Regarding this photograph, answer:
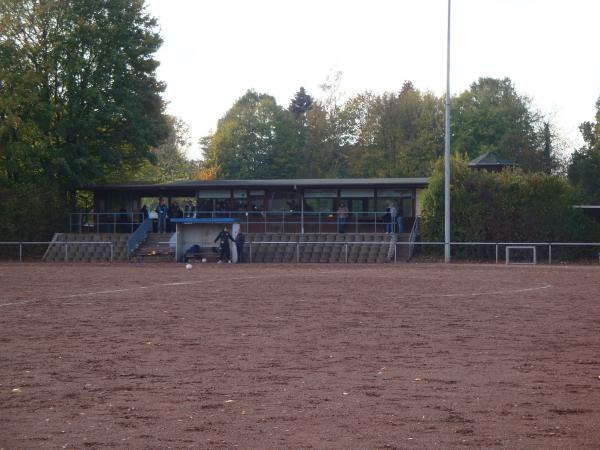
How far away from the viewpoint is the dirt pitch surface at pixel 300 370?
878cm

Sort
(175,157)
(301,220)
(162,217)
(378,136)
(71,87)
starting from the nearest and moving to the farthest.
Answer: (301,220) → (162,217) → (71,87) → (378,136) → (175,157)

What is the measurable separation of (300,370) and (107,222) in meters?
46.0

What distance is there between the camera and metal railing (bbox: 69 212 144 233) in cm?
5597

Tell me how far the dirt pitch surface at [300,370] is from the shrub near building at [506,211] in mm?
23558

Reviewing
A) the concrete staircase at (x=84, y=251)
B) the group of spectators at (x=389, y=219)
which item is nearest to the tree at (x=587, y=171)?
the group of spectators at (x=389, y=219)

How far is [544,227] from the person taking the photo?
4866cm

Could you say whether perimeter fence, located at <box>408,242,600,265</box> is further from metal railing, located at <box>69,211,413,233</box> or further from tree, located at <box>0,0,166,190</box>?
tree, located at <box>0,0,166,190</box>

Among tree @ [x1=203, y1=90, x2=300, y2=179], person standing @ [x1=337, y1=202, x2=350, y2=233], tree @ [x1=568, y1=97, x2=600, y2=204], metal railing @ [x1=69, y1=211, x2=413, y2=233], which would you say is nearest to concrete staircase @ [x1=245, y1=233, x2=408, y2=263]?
person standing @ [x1=337, y1=202, x2=350, y2=233]

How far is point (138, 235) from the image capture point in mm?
51844

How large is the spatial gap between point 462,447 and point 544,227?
138ft

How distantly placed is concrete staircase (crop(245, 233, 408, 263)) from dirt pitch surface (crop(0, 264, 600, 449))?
72.9ft

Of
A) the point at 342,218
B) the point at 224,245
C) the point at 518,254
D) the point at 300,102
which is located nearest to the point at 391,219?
the point at 342,218

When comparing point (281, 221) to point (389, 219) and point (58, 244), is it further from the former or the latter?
point (58, 244)

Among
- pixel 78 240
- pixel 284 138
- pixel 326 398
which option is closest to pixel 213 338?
pixel 326 398
